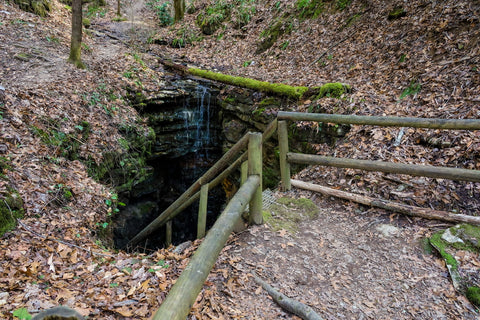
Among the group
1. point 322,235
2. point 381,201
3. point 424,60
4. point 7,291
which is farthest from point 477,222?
point 7,291

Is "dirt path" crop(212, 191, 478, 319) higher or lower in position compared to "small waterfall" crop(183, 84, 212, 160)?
lower

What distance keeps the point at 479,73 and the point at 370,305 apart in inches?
184

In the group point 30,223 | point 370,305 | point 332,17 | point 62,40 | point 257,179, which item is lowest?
point 370,305

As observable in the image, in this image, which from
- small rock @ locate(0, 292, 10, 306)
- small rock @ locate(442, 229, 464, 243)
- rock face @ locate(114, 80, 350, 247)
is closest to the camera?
small rock @ locate(0, 292, 10, 306)

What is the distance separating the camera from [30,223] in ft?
10.6

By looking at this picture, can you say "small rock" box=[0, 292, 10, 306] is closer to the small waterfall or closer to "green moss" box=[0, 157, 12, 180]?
"green moss" box=[0, 157, 12, 180]

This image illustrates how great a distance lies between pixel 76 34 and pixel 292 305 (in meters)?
8.16

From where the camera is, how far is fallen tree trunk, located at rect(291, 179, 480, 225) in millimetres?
3129

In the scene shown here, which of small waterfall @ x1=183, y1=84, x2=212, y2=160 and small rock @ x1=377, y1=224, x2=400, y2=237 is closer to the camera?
small rock @ x1=377, y1=224, x2=400, y2=237

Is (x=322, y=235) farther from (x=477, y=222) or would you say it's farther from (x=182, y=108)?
(x=182, y=108)

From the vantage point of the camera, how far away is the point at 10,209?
10.3ft

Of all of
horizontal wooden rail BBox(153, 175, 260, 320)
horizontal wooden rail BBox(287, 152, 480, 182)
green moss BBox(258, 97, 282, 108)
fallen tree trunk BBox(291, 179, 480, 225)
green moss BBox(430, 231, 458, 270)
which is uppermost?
green moss BBox(258, 97, 282, 108)

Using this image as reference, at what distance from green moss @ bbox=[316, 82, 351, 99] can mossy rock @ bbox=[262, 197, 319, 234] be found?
3.11 metres

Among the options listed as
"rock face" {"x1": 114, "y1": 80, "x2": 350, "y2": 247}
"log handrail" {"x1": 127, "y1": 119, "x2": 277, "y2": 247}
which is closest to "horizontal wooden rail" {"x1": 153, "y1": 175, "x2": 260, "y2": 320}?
"log handrail" {"x1": 127, "y1": 119, "x2": 277, "y2": 247}
